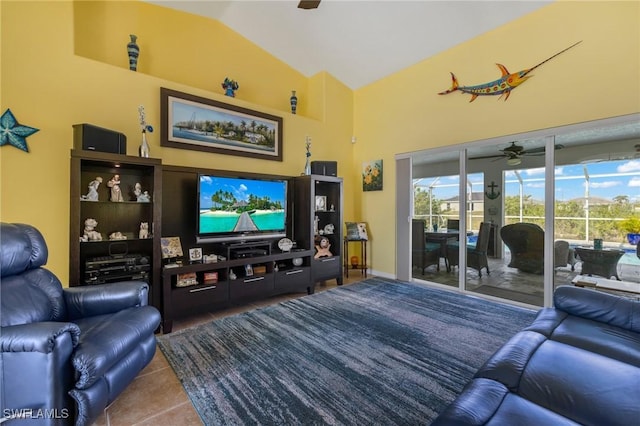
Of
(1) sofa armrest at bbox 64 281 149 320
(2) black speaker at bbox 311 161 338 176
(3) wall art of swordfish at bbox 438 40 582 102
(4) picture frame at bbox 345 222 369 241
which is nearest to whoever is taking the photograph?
(1) sofa armrest at bbox 64 281 149 320

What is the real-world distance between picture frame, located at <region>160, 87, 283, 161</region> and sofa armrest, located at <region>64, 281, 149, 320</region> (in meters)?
1.86

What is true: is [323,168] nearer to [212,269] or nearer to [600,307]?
[212,269]

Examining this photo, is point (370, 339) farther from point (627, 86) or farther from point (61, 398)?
point (627, 86)

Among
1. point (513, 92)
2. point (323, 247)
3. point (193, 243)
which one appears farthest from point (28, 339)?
point (513, 92)

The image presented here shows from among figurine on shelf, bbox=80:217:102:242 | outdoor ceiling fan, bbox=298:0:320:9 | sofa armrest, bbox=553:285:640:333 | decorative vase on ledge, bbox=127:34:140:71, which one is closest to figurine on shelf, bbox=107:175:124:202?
figurine on shelf, bbox=80:217:102:242

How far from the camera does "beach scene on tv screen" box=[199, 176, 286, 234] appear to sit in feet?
10.3

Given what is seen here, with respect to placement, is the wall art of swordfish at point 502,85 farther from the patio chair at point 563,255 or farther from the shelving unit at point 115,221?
the shelving unit at point 115,221

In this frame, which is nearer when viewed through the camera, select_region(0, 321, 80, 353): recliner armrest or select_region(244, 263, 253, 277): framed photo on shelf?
select_region(0, 321, 80, 353): recliner armrest

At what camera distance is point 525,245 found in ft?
11.2

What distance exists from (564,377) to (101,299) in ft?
8.74

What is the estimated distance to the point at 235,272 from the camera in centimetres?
Answer: 333

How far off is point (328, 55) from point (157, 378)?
15.1 feet

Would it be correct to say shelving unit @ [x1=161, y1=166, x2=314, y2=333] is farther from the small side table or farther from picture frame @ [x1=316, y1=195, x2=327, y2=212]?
the small side table

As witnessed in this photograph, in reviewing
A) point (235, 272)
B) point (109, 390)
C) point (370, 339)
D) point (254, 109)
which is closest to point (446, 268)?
point (370, 339)
